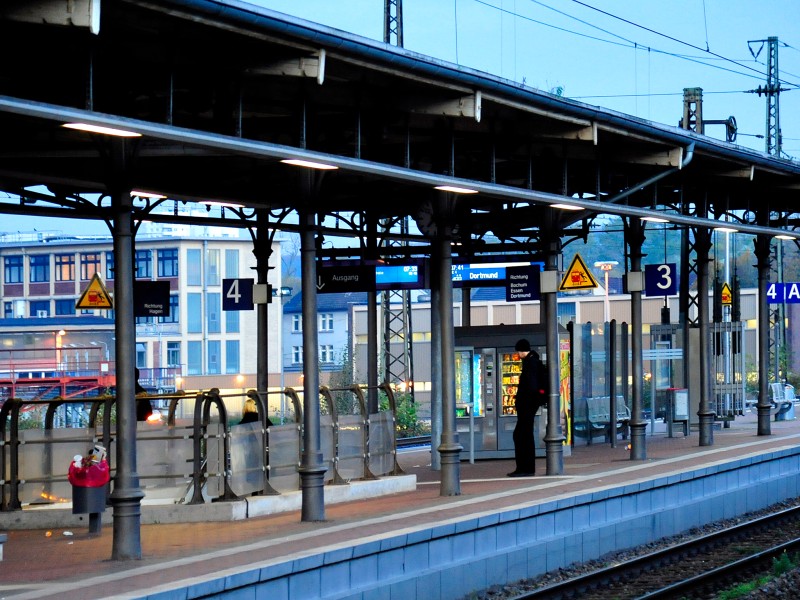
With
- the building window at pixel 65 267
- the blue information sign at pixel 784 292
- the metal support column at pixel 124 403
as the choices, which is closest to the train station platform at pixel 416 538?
the metal support column at pixel 124 403

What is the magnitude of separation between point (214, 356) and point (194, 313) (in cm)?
235

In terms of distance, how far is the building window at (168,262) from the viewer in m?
51.8

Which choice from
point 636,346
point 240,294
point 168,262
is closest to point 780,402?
point 636,346

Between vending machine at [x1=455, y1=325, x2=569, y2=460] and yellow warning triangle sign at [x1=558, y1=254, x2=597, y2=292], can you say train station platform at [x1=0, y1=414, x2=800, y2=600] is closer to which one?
vending machine at [x1=455, y1=325, x2=569, y2=460]

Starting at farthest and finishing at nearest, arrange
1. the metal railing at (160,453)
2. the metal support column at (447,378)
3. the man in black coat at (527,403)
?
the man in black coat at (527,403) → the metal support column at (447,378) → the metal railing at (160,453)

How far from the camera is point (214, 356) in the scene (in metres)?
53.4

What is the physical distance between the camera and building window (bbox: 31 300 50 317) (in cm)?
5441

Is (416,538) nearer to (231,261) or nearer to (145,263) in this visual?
(231,261)

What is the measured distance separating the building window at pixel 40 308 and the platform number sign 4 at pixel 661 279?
32935 mm

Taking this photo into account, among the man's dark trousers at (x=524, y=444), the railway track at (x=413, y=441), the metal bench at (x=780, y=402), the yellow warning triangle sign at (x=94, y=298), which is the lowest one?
the railway track at (x=413, y=441)

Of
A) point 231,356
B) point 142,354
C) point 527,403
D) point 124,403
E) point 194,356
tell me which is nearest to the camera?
point 124,403

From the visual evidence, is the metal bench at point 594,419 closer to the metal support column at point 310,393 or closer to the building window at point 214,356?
the metal support column at point 310,393

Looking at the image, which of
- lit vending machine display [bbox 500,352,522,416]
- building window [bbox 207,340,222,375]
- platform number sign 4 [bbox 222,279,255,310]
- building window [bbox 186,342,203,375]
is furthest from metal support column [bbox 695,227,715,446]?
building window [bbox 207,340,222,375]

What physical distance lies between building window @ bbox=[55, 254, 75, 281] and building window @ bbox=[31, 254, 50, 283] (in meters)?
0.42
